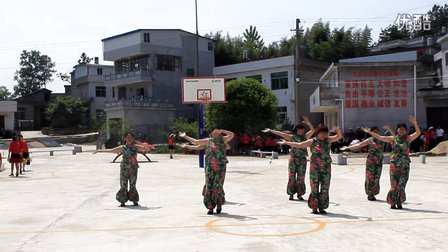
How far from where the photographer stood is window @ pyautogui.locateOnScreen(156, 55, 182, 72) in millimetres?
51562

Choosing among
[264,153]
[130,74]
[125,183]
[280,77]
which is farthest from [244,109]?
[125,183]

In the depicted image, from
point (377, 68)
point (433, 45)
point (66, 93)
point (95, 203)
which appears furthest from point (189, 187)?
point (66, 93)

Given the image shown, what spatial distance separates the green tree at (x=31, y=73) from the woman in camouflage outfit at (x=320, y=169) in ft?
268

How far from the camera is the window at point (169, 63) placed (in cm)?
5156

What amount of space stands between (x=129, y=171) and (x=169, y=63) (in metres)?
41.7

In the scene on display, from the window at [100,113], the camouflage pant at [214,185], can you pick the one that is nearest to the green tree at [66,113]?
the window at [100,113]

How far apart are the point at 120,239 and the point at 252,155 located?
26.5 m

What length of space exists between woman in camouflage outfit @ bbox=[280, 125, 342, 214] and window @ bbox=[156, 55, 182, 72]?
42.7m

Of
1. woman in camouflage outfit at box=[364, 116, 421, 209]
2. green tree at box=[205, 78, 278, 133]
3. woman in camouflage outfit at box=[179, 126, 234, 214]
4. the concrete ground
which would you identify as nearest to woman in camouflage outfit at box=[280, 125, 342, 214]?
the concrete ground

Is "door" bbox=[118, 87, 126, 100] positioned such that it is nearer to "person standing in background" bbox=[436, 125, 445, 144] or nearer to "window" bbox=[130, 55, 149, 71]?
"window" bbox=[130, 55, 149, 71]

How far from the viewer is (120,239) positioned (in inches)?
315

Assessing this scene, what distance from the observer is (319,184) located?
9.87 meters

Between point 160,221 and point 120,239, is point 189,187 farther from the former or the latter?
point 120,239

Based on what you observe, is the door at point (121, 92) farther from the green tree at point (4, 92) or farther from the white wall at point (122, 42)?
the green tree at point (4, 92)
